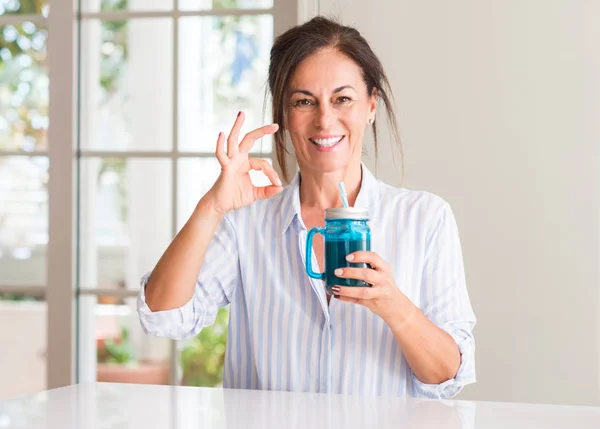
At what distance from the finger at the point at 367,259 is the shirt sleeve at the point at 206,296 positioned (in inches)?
18.5

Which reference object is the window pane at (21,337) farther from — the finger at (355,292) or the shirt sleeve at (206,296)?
the finger at (355,292)

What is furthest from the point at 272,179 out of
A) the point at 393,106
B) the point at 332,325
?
the point at 393,106

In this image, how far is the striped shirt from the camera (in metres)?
1.60

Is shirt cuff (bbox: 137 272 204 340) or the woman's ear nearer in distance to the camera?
shirt cuff (bbox: 137 272 204 340)

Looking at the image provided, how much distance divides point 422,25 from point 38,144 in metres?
3.56

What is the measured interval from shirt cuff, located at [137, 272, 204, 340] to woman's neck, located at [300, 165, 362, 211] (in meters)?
0.37

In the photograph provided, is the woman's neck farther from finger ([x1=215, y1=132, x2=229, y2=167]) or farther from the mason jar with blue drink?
the mason jar with blue drink

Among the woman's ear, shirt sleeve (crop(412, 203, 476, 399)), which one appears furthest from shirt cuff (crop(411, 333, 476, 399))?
the woman's ear

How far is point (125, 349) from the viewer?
525 cm

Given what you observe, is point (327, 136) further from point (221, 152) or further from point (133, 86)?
point (133, 86)

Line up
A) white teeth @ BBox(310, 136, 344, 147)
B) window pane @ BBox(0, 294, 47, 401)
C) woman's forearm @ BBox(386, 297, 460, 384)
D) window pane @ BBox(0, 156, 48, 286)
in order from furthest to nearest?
window pane @ BBox(0, 294, 47, 401)
window pane @ BBox(0, 156, 48, 286)
white teeth @ BBox(310, 136, 344, 147)
woman's forearm @ BBox(386, 297, 460, 384)

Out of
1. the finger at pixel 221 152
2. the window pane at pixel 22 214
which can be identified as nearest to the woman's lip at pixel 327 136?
the finger at pixel 221 152

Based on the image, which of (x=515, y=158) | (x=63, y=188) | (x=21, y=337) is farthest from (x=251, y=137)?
(x=21, y=337)

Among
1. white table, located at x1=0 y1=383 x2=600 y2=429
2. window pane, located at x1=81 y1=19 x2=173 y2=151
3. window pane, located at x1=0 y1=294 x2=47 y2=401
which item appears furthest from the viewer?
window pane, located at x1=0 y1=294 x2=47 y2=401
